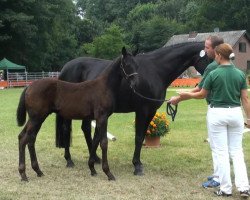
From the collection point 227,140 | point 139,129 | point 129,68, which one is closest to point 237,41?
point 139,129

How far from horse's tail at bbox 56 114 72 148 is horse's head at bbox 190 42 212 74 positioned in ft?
8.65

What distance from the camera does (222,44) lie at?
619 centimetres

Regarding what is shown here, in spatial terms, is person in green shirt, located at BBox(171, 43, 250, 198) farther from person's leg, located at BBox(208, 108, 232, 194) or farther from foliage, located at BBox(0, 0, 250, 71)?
foliage, located at BBox(0, 0, 250, 71)

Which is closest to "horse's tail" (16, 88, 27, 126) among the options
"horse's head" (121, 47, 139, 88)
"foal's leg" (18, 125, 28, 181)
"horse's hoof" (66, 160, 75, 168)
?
"foal's leg" (18, 125, 28, 181)

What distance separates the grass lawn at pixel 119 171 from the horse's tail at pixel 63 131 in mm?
431

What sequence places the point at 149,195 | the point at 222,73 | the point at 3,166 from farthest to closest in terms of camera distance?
1. the point at 3,166
2. the point at 149,195
3. the point at 222,73

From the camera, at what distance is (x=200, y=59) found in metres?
8.09

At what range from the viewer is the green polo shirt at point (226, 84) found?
6.07m

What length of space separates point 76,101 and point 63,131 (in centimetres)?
144

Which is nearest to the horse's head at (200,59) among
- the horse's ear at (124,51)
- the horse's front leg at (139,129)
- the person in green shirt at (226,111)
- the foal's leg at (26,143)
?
the horse's front leg at (139,129)

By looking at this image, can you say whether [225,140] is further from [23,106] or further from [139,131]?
[23,106]

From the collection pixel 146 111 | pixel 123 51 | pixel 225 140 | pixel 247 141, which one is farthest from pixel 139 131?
pixel 247 141

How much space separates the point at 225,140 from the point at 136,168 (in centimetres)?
223

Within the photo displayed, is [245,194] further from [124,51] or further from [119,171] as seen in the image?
[124,51]
